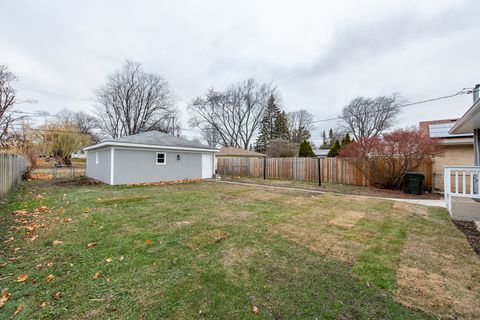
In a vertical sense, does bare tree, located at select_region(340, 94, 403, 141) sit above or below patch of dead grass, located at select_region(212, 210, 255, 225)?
above

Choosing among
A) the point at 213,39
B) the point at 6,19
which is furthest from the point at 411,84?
the point at 6,19

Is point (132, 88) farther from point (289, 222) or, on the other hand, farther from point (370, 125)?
point (370, 125)

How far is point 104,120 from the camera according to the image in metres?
29.7

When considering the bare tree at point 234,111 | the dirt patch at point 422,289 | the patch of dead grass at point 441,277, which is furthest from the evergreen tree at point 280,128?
the dirt patch at point 422,289

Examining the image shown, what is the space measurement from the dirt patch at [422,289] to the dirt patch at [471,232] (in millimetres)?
1534

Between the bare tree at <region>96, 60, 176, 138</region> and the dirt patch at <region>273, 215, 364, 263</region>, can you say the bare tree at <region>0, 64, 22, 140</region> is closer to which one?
the dirt patch at <region>273, 215, 364, 263</region>

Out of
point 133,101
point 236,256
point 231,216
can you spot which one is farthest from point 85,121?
point 236,256

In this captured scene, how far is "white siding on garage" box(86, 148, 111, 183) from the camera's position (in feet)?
37.1

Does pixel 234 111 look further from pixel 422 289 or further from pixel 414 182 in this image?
pixel 422 289

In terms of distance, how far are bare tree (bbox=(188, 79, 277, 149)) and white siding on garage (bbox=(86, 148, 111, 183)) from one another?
20909mm

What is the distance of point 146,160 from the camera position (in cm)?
1178

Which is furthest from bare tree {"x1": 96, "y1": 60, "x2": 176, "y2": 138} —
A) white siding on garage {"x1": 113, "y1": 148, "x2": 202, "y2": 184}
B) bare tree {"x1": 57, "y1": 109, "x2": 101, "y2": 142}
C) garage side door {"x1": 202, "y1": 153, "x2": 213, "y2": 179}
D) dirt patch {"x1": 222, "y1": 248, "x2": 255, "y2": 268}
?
dirt patch {"x1": 222, "y1": 248, "x2": 255, "y2": 268}

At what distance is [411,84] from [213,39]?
15765 millimetres

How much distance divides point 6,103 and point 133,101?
58.8ft
